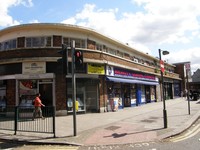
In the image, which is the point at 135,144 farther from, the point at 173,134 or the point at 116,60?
the point at 116,60

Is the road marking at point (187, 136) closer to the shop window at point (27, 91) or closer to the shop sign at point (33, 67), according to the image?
the shop sign at point (33, 67)

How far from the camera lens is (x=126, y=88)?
2494cm

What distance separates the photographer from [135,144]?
881 cm

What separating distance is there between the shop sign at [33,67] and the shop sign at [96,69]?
3344mm

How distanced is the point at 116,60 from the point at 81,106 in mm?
5809

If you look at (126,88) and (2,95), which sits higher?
(126,88)

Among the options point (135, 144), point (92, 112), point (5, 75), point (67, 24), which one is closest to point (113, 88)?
point (92, 112)

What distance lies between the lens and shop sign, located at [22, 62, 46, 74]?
1766 cm

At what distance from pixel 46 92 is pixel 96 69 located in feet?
13.6

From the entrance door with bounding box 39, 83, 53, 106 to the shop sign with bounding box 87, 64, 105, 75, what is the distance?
3.16 meters

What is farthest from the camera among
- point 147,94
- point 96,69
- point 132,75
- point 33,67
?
point 147,94

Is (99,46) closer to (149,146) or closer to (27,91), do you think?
(27,91)

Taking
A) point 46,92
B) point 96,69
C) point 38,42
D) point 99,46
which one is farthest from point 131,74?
point 38,42

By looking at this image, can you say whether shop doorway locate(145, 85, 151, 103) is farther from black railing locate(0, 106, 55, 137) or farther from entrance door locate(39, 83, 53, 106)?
black railing locate(0, 106, 55, 137)
